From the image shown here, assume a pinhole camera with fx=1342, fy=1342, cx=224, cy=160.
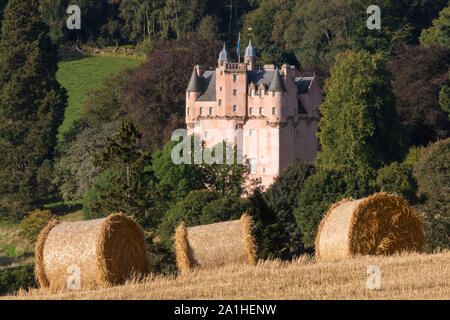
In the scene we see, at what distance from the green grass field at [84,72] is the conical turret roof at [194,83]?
96.5ft

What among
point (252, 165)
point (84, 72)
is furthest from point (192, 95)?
point (84, 72)

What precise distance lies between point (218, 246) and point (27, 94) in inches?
3159

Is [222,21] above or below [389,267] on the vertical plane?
above

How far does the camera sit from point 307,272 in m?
34.9

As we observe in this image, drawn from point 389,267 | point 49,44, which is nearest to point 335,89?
point 49,44

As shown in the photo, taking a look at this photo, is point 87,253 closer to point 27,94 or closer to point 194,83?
point 194,83

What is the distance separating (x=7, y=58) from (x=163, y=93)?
14553 millimetres

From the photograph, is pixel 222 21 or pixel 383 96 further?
pixel 222 21

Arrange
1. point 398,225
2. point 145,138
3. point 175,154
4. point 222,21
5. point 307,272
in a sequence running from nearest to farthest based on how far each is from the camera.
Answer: point 307,272
point 398,225
point 175,154
point 145,138
point 222,21

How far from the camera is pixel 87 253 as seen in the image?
38.2 metres

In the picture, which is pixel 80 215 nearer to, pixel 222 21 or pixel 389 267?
pixel 222 21

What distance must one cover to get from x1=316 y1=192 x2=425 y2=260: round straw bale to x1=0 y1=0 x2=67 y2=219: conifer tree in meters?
73.2

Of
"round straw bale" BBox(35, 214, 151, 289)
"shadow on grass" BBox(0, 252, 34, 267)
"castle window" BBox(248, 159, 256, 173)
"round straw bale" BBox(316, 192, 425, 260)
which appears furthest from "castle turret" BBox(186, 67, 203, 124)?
"round straw bale" BBox(35, 214, 151, 289)

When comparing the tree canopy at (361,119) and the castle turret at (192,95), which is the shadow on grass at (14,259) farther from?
the tree canopy at (361,119)
